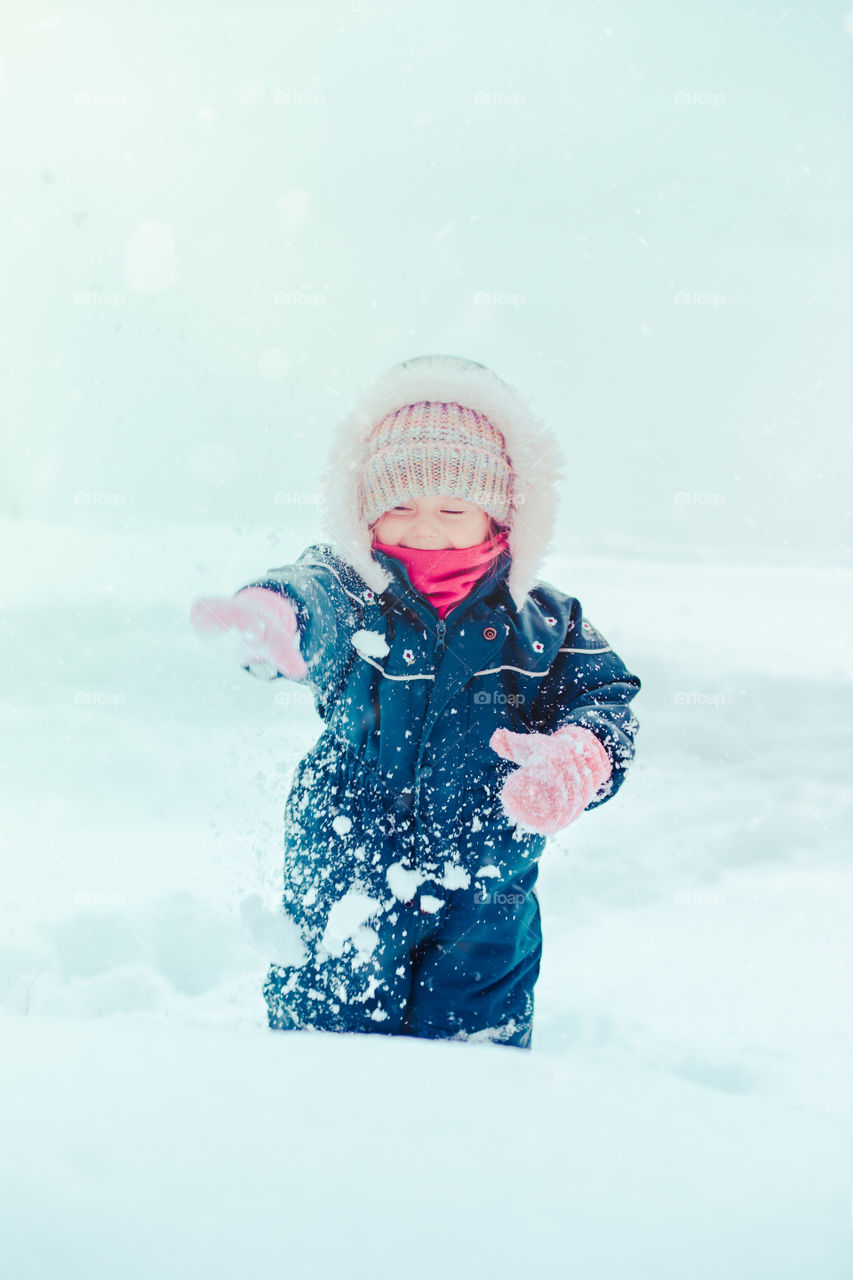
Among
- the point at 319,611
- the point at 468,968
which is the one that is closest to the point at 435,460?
the point at 319,611

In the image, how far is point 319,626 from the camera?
1729 mm

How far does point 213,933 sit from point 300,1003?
1.32m

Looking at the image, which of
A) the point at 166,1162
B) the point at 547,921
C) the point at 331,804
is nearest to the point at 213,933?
the point at 547,921

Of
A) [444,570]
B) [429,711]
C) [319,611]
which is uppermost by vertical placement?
[444,570]

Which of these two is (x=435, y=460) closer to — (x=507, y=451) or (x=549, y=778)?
(x=507, y=451)

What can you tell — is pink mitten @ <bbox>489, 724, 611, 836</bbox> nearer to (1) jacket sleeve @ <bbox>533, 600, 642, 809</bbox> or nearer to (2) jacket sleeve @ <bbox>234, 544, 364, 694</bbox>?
(1) jacket sleeve @ <bbox>533, 600, 642, 809</bbox>

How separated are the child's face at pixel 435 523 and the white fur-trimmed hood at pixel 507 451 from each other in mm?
67

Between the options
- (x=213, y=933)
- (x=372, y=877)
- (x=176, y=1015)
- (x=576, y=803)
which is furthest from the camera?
(x=213, y=933)

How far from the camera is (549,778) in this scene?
5.30ft

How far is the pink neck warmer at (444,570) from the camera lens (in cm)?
182

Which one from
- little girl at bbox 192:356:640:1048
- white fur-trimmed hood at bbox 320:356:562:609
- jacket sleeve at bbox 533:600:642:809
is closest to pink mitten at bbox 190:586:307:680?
little girl at bbox 192:356:640:1048

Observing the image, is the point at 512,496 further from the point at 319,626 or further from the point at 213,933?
the point at 213,933

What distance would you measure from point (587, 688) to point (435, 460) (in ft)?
2.03

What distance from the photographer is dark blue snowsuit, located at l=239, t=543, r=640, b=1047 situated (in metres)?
1.75
